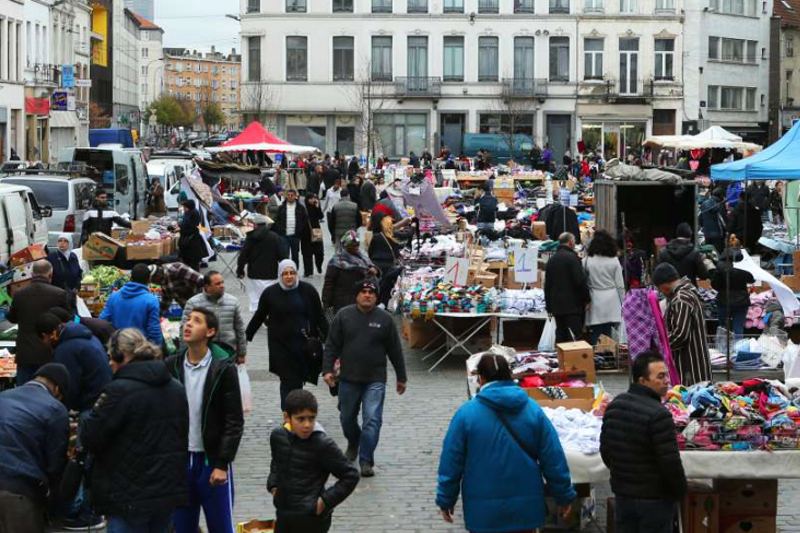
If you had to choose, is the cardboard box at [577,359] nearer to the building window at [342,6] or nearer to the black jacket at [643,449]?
the black jacket at [643,449]

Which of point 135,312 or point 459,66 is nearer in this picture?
point 135,312

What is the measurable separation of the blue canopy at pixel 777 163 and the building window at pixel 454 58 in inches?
1951

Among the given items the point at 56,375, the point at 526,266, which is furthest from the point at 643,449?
the point at 526,266

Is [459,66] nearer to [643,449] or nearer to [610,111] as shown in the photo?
[610,111]

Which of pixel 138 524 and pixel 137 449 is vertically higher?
pixel 137 449

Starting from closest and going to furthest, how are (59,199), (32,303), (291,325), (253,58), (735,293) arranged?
(291,325), (32,303), (735,293), (59,199), (253,58)

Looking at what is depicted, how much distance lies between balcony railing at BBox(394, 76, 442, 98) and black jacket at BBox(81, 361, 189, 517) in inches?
2464

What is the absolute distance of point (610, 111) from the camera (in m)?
69.6

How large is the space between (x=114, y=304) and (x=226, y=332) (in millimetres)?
1467

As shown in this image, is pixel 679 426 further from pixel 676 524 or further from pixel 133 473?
pixel 133 473

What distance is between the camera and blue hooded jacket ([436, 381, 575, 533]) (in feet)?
25.3

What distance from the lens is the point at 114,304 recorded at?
1279 centimetres

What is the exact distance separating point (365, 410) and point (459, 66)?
5961 cm

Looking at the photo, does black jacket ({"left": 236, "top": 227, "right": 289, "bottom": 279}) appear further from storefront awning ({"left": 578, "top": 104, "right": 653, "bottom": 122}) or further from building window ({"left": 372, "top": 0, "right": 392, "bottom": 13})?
building window ({"left": 372, "top": 0, "right": 392, "bottom": 13})
